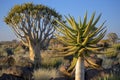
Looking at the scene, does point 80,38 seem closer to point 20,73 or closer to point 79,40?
point 79,40

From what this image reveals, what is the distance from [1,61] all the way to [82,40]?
11.2 metres

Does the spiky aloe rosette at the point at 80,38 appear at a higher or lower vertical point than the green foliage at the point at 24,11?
lower

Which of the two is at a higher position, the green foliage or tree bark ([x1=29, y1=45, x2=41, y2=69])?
the green foliage

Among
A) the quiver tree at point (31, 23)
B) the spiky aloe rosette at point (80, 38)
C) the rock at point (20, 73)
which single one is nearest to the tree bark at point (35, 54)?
the quiver tree at point (31, 23)

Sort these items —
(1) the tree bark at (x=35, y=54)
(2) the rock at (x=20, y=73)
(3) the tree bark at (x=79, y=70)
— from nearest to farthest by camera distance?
(3) the tree bark at (x=79, y=70)
(2) the rock at (x=20, y=73)
(1) the tree bark at (x=35, y=54)

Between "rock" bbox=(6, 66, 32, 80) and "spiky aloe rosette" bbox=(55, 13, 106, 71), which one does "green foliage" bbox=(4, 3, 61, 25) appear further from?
"spiky aloe rosette" bbox=(55, 13, 106, 71)

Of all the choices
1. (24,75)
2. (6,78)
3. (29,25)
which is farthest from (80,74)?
(29,25)

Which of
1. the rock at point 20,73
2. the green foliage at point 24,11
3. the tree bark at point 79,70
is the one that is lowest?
the rock at point 20,73

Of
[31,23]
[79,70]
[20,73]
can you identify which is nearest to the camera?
[79,70]

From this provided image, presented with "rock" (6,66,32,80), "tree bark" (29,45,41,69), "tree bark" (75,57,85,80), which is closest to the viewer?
"tree bark" (75,57,85,80)

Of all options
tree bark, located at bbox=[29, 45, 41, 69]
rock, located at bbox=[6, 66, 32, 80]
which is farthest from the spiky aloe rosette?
tree bark, located at bbox=[29, 45, 41, 69]

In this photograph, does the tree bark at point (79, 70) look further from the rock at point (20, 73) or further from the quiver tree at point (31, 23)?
the quiver tree at point (31, 23)

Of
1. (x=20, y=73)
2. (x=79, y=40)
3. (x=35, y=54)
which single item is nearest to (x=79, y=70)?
(x=79, y=40)

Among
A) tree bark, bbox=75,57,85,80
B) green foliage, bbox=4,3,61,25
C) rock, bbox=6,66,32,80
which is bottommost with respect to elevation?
rock, bbox=6,66,32,80
